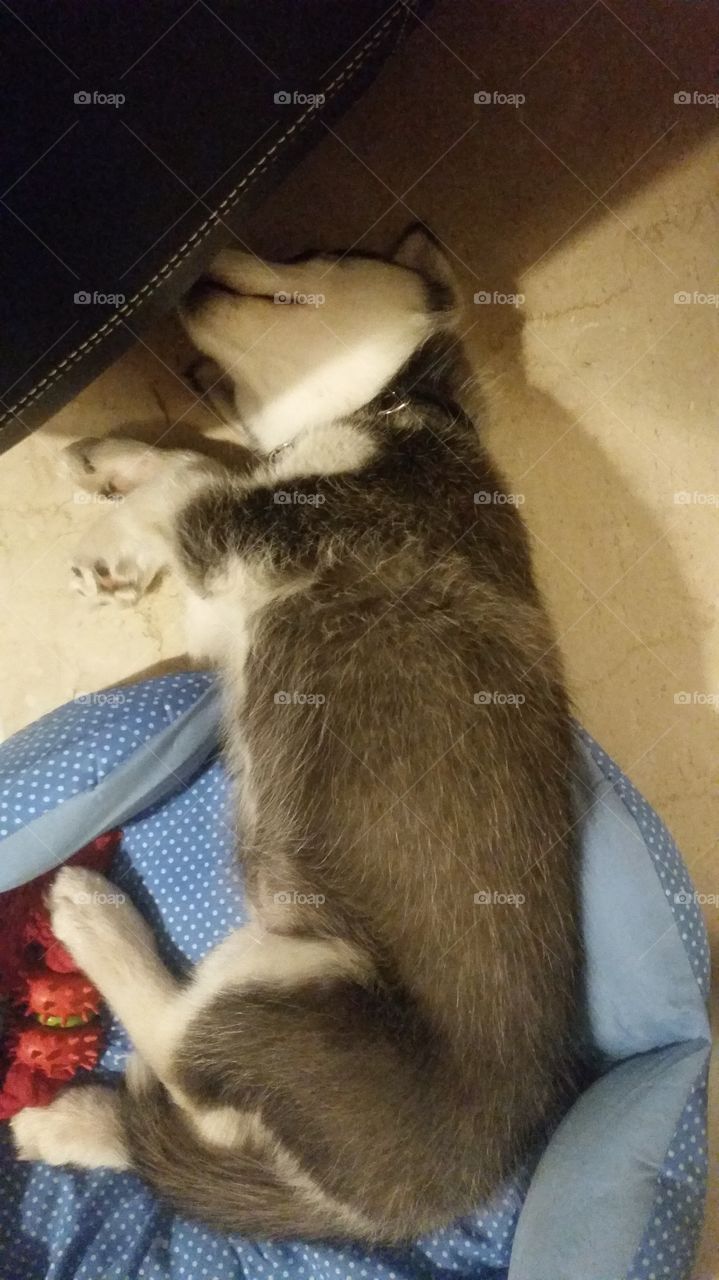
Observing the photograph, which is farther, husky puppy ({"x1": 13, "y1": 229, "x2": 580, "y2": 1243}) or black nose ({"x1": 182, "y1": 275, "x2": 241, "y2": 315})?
black nose ({"x1": 182, "y1": 275, "x2": 241, "y2": 315})

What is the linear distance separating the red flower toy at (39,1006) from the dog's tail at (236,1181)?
328mm

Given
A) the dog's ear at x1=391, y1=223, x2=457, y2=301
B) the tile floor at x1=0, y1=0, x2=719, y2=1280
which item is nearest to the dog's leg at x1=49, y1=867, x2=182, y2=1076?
the tile floor at x1=0, y1=0, x2=719, y2=1280

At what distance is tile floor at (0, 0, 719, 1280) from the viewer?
221cm

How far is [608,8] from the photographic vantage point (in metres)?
2.22

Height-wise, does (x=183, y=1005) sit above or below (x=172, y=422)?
below

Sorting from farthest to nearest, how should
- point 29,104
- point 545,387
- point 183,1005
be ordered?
point 545,387 < point 183,1005 < point 29,104

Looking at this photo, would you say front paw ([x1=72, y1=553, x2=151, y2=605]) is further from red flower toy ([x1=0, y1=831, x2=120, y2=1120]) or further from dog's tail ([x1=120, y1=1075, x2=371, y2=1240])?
dog's tail ([x1=120, y1=1075, x2=371, y2=1240])

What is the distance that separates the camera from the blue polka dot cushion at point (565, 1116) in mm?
1767

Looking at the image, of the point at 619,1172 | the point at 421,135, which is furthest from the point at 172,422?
the point at 619,1172

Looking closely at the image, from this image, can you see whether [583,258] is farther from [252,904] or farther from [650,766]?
[252,904]

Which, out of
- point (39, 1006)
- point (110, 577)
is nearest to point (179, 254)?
point (110, 577)

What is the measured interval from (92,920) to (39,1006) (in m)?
0.27

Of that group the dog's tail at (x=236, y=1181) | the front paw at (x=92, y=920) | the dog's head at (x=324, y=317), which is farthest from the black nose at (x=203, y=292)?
the dog's tail at (x=236, y=1181)

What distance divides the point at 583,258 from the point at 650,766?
1.38 metres
